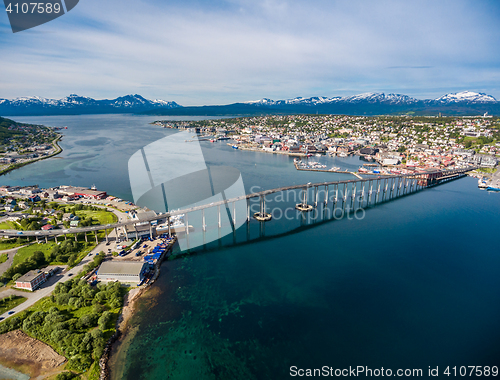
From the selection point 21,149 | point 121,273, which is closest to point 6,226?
point 121,273

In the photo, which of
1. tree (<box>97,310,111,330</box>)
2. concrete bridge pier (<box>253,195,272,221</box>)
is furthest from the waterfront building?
concrete bridge pier (<box>253,195,272,221</box>)

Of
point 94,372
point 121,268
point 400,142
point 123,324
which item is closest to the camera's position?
point 94,372

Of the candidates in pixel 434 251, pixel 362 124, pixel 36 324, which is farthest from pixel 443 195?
pixel 362 124

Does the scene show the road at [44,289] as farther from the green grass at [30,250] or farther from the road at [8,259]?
the green grass at [30,250]

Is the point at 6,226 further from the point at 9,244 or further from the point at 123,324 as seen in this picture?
the point at 123,324

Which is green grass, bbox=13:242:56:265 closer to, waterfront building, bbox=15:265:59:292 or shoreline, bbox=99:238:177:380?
waterfront building, bbox=15:265:59:292

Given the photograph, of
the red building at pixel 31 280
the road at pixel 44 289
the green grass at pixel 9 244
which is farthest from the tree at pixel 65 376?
the green grass at pixel 9 244

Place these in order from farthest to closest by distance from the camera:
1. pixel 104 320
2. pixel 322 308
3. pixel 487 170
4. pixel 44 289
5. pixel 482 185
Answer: pixel 487 170, pixel 482 185, pixel 44 289, pixel 322 308, pixel 104 320
